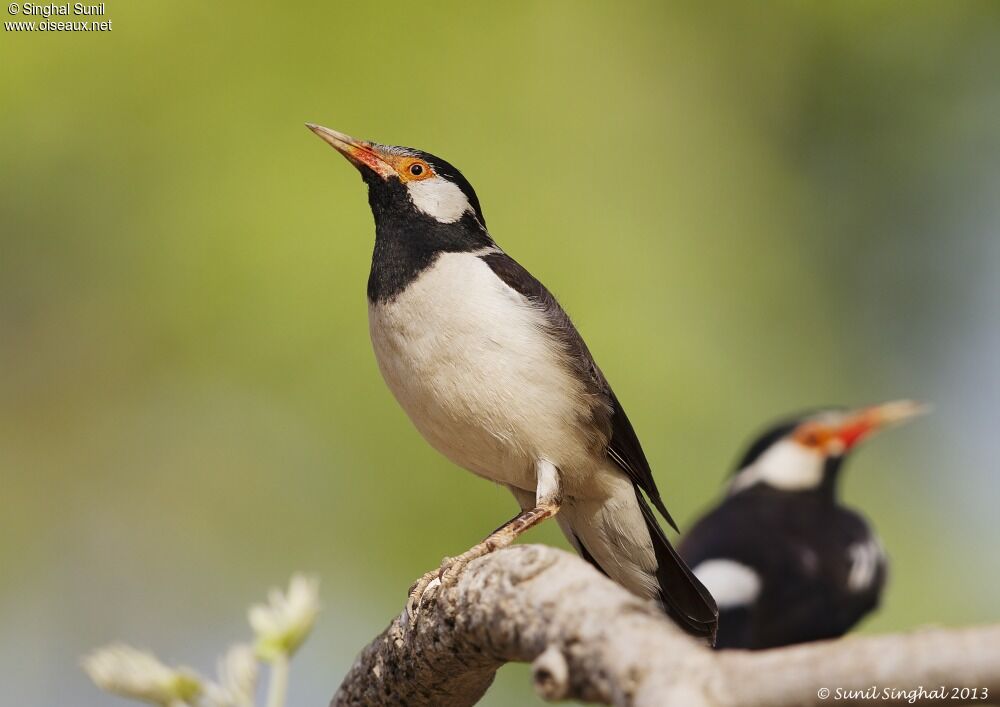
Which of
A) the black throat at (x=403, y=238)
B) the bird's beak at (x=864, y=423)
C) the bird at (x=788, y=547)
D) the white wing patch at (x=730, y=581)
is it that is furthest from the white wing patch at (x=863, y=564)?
the black throat at (x=403, y=238)

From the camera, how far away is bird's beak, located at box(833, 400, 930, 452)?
7773mm

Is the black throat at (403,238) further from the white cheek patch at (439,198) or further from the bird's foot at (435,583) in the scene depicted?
the bird's foot at (435,583)

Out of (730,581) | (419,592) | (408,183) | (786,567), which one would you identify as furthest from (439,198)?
(786,567)

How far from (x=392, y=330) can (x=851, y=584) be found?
139 inches

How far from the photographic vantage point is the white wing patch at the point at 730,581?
238 inches

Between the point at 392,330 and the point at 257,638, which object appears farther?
the point at 392,330

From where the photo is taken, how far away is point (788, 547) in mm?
6574

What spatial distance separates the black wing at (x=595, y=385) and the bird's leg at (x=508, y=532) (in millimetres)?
262

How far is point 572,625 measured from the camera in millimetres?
2266

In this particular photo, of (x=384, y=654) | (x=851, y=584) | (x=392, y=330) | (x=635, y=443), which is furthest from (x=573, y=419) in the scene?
(x=851, y=584)

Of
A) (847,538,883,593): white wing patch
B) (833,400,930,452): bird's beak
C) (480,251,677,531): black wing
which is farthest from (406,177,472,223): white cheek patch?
(833,400,930,452): bird's beak

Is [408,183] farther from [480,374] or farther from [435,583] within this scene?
[435,583]

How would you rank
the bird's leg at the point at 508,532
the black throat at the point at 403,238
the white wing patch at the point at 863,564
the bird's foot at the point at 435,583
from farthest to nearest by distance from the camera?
the white wing patch at the point at 863,564, the black throat at the point at 403,238, the bird's leg at the point at 508,532, the bird's foot at the point at 435,583

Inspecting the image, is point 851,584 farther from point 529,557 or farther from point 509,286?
point 529,557
